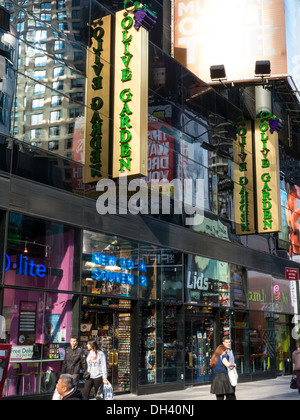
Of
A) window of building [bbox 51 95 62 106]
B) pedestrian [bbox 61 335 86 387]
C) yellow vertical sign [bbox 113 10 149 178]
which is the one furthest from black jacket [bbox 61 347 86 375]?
window of building [bbox 51 95 62 106]

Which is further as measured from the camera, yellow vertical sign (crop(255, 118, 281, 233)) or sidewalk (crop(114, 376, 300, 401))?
yellow vertical sign (crop(255, 118, 281, 233))

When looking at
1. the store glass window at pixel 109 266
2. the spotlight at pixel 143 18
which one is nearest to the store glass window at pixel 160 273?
the store glass window at pixel 109 266

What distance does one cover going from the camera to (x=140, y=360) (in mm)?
17781

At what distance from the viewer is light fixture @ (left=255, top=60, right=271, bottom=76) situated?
24.8 meters

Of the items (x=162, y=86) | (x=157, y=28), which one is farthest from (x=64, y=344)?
(x=157, y=28)

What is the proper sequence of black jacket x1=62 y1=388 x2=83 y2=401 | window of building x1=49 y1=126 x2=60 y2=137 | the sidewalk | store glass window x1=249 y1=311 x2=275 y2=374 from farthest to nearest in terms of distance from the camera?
store glass window x1=249 y1=311 x2=275 y2=374 < the sidewalk < window of building x1=49 y1=126 x2=60 y2=137 < black jacket x1=62 y1=388 x2=83 y2=401

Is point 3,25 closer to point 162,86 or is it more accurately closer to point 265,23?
point 162,86

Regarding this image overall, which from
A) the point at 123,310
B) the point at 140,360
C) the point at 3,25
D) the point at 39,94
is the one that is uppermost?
the point at 3,25

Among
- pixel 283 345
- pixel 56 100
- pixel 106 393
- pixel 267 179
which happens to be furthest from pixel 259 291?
pixel 106 393

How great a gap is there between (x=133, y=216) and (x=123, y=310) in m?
3.02

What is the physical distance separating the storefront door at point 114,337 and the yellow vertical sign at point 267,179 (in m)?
10.2

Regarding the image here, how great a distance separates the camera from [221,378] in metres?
11.3

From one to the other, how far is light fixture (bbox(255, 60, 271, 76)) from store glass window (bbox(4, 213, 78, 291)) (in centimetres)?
1352

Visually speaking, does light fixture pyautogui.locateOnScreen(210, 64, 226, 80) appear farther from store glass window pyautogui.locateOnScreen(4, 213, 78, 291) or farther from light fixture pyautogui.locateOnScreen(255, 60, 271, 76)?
store glass window pyautogui.locateOnScreen(4, 213, 78, 291)
